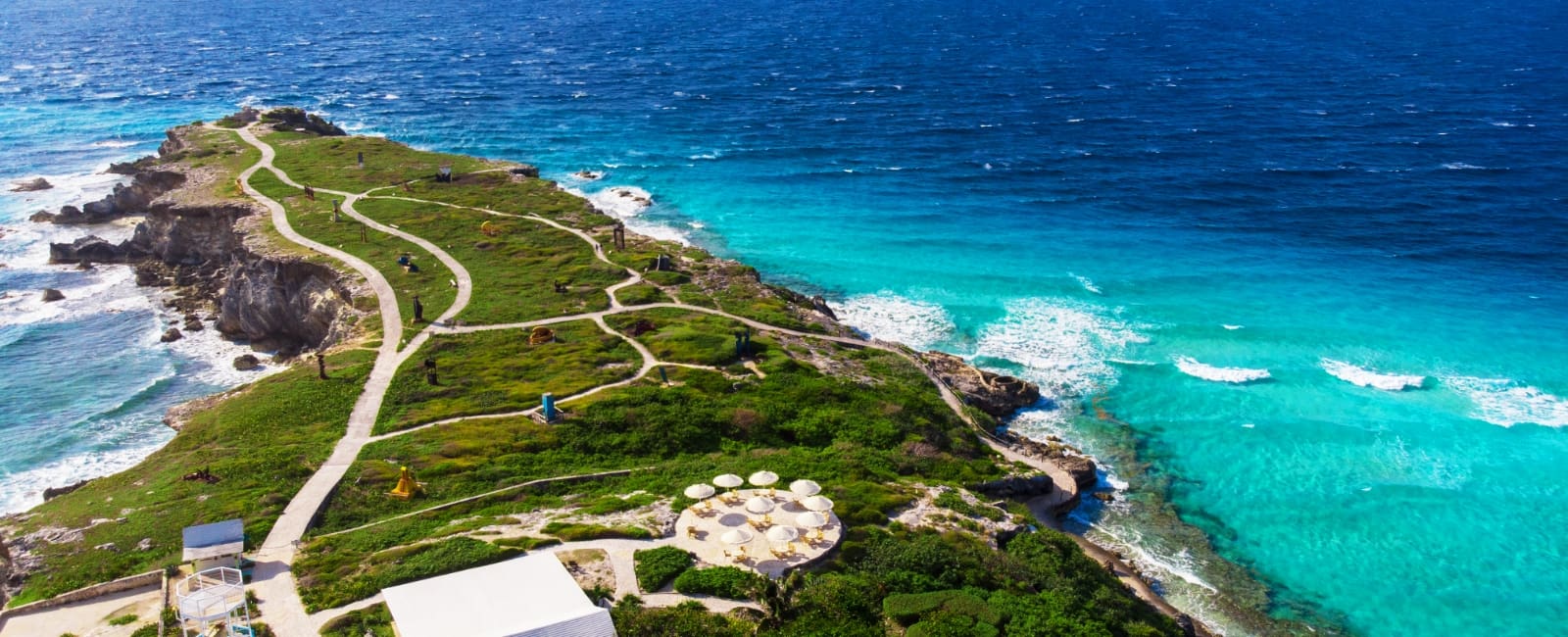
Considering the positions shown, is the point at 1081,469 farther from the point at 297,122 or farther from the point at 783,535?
the point at 297,122

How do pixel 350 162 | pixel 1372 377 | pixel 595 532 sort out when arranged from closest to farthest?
pixel 595 532 → pixel 1372 377 → pixel 350 162

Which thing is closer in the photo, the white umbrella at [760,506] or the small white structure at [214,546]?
the small white structure at [214,546]

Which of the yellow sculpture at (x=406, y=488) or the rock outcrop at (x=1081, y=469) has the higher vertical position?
the yellow sculpture at (x=406, y=488)

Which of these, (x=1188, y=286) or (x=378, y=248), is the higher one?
(x=378, y=248)

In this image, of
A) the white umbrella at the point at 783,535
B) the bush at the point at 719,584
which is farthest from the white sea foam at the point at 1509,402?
the bush at the point at 719,584

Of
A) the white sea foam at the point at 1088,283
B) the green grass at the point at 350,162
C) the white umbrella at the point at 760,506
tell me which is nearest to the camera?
the white umbrella at the point at 760,506

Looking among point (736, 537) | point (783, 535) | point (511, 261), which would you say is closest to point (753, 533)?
point (736, 537)

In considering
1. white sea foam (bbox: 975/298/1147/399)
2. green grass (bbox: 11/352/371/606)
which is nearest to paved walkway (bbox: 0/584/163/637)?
green grass (bbox: 11/352/371/606)

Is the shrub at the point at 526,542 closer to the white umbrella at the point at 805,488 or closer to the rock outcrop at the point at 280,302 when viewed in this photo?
the white umbrella at the point at 805,488
